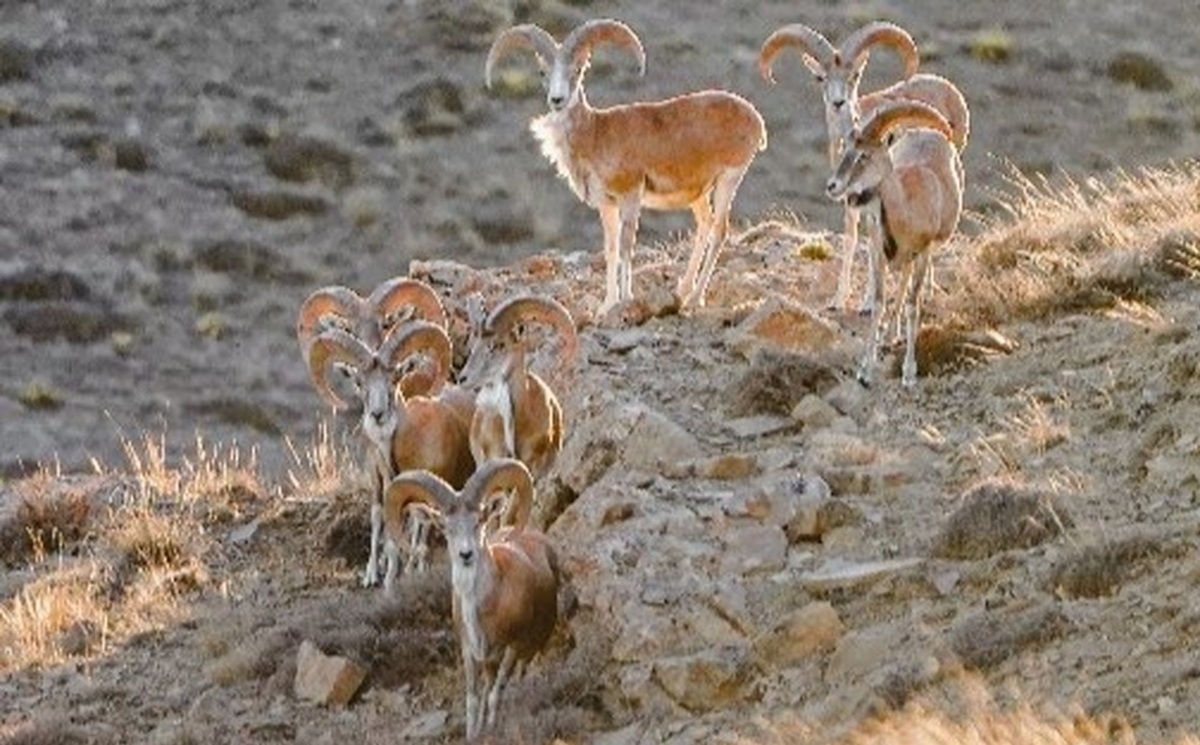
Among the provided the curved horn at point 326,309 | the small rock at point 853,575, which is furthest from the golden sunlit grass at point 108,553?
the small rock at point 853,575

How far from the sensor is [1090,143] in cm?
4019

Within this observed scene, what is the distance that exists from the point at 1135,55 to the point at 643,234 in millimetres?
10920

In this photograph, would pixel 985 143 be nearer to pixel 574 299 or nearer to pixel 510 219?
pixel 510 219

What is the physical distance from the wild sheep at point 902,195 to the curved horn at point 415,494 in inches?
138

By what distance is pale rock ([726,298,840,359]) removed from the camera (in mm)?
18281

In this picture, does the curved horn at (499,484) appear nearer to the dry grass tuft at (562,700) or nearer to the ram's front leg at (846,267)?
the dry grass tuft at (562,700)

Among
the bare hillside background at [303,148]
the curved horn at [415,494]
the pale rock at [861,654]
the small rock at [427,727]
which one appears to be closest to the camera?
the pale rock at [861,654]

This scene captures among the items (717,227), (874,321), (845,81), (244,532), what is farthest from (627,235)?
(244,532)

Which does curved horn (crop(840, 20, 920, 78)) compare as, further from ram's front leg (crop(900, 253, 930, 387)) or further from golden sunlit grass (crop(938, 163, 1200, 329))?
ram's front leg (crop(900, 253, 930, 387))

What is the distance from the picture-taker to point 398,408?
17.2 metres

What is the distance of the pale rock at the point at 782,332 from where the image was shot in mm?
18281

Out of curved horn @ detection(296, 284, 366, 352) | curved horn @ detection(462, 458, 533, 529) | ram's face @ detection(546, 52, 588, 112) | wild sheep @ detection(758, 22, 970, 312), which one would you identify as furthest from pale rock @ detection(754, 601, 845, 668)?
ram's face @ detection(546, 52, 588, 112)

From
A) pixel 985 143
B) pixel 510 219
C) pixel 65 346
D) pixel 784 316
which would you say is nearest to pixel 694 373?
pixel 784 316

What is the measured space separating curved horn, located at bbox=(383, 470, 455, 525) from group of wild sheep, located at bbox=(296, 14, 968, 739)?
0.01 meters
